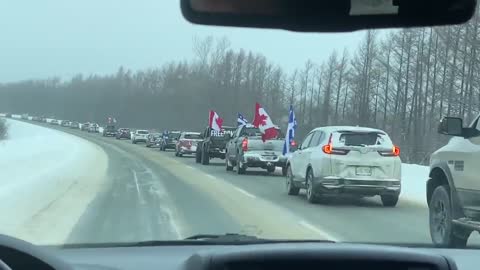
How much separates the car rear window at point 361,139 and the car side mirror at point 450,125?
6.69m

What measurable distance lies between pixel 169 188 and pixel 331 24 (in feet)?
52.7

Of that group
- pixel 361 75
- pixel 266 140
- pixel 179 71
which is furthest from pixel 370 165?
pixel 266 140

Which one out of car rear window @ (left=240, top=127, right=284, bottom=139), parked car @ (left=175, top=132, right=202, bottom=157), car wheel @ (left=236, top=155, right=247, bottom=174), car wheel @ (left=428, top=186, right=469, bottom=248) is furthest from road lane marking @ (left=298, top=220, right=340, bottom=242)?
parked car @ (left=175, top=132, right=202, bottom=157)

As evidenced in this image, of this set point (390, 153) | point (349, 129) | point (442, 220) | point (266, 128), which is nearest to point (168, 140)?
point (266, 128)

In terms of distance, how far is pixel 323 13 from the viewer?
2672 mm

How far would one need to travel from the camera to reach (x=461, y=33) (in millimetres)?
6230

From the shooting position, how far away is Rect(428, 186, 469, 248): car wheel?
29.0 feet

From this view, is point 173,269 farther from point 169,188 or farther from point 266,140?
point 266,140

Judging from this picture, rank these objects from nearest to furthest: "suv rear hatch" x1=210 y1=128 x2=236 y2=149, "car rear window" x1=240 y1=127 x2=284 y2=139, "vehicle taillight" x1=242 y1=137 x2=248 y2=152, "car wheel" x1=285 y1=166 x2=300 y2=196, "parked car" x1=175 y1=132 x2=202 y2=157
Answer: "car wheel" x1=285 y1=166 x2=300 y2=196, "vehicle taillight" x1=242 y1=137 x2=248 y2=152, "car rear window" x1=240 y1=127 x2=284 y2=139, "suv rear hatch" x1=210 y1=128 x2=236 y2=149, "parked car" x1=175 y1=132 x2=202 y2=157

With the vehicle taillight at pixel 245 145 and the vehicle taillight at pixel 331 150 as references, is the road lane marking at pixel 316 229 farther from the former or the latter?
the vehicle taillight at pixel 245 145

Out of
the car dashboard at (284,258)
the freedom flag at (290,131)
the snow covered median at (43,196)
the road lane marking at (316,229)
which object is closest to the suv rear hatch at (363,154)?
the road lane marking at (316,229)

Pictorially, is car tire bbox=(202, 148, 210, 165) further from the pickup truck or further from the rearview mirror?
the rearview mirror

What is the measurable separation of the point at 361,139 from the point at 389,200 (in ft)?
5.02

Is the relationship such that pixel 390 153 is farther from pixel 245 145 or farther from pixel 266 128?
pixel 245 145
